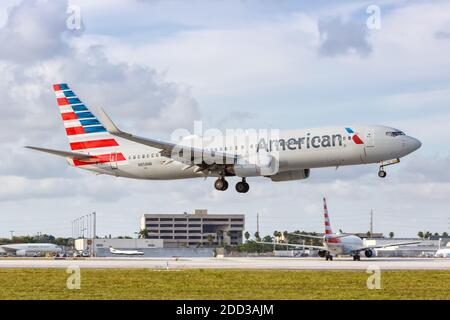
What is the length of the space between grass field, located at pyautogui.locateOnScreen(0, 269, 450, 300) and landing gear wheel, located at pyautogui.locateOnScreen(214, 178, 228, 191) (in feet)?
69.4

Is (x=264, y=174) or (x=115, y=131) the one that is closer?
(x=115, y=131)

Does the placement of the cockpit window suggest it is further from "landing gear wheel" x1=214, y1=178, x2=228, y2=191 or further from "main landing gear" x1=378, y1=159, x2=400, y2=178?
"landing gear wheel" x1=214, y1=178, x2=228, y2=191

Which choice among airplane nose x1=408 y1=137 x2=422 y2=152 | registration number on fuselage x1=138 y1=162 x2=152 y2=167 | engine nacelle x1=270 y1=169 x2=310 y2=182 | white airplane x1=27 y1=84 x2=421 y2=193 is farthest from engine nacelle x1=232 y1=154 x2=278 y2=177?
airplane nose x1=408 y1=137 x2=422 y2=152

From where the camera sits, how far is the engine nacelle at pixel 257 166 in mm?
68000

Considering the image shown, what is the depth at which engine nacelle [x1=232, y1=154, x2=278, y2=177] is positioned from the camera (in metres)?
68.0

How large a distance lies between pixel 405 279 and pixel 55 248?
15960 centimetres

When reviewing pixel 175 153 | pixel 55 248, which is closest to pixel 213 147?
pixel 175 153

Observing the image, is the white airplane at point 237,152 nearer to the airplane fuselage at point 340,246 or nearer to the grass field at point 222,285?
the grass field at point 222,285

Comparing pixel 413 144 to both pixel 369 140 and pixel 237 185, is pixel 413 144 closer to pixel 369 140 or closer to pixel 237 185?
pixel 369 140

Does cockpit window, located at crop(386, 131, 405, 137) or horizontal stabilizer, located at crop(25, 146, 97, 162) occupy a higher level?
cockpit window, located at crop(386, 131, 405, 137)

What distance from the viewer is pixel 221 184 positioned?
242 ft
